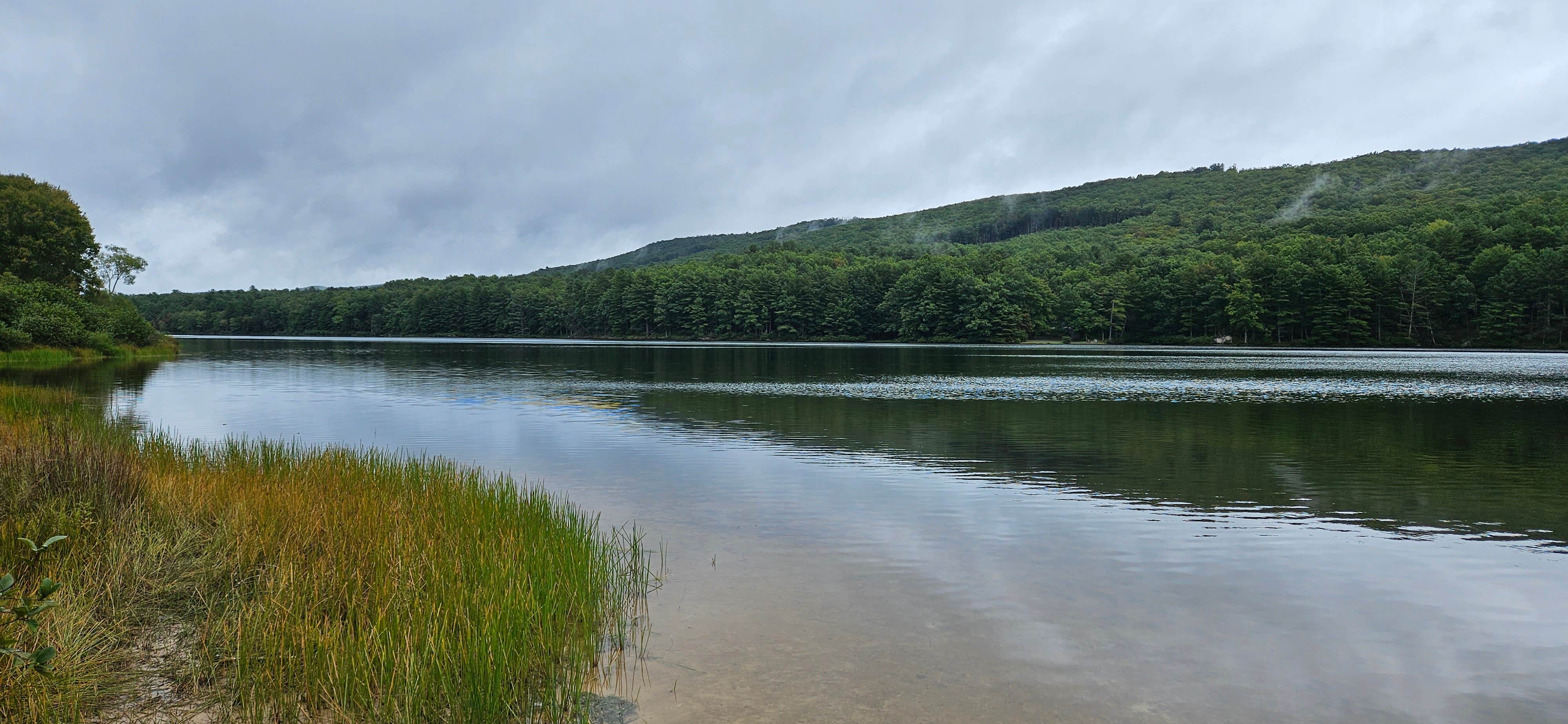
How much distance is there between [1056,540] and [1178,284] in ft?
398

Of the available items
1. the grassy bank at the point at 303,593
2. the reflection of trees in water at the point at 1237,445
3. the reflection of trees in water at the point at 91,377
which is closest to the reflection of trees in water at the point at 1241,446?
the reflection of trees in water at the point at 1237,445

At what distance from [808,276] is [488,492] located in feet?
454

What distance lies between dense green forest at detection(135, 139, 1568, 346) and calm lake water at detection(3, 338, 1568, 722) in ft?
276

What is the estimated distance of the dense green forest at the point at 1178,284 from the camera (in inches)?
3999

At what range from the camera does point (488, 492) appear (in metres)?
10.1

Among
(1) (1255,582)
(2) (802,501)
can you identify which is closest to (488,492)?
(2) (802,501)

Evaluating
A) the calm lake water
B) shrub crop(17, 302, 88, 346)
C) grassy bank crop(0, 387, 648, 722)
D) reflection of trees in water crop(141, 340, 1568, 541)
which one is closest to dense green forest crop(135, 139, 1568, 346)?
reflection of trees in water crop(141, 340, 1568, 541)

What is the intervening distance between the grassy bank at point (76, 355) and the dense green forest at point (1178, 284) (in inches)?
3590

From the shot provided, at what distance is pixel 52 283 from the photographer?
56062 mm

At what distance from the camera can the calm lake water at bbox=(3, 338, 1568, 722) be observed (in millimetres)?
6410

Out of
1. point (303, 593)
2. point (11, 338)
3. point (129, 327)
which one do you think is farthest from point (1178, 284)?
point (303, 593)

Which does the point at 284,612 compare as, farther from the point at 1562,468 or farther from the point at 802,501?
the point at 1562,468

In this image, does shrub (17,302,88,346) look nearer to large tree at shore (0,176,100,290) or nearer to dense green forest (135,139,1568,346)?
large tree at shore (0,176,100,290)

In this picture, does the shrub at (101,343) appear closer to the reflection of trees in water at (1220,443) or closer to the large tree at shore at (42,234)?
the large tree at shore at (42,234)
